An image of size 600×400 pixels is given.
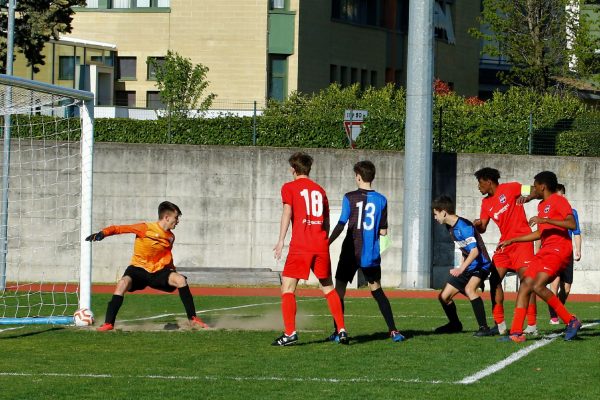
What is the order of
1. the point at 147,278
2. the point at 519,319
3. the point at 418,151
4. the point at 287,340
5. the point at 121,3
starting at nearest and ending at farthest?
the point at 287,340, the point at 519,319, the point at 147,278, the point at 418,151, the point at 121,3

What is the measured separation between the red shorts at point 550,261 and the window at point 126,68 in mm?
34938

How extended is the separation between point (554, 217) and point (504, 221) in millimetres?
1179

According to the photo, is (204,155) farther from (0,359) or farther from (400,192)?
(0,359)

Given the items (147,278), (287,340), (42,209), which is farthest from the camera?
(42,209)

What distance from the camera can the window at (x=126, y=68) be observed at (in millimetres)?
47188

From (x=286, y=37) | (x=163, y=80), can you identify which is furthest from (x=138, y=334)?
(x=286, y=37)

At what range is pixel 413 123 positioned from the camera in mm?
25422

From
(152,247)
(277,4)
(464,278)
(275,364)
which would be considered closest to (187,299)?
(152,247)

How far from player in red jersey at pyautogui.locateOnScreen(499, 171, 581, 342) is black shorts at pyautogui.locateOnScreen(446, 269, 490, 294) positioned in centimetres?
73

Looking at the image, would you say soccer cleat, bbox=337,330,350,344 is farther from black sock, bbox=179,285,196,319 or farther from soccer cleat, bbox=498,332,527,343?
black sock, bbox=179,285,196,319

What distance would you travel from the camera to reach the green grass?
33.4 ft

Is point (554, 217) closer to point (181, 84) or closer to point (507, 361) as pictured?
point (507, 361)

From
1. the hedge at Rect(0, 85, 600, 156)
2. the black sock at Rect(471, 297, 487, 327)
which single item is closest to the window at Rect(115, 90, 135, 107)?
the hedge at Rect(0, 85, 600, 156)

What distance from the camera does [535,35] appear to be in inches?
1630
